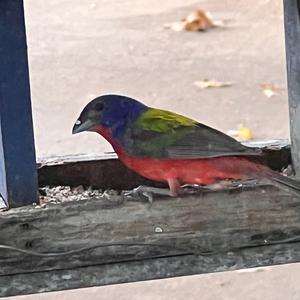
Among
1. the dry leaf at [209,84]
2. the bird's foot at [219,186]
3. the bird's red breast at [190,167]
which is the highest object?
the bird's red breast at [190,167]

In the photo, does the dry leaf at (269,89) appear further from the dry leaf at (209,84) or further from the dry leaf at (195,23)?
the dry leaf at (195,23)

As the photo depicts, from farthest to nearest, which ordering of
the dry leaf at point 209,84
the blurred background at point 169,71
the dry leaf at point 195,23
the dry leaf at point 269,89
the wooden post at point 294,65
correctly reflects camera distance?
1. the dry leaf at point 195,23
2. the dry leaf at point 209,84
3. the dry leaf at point 269,89
4. the blurred background at point 169,71
5. the wooden post at point 294,65

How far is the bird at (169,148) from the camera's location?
167cm

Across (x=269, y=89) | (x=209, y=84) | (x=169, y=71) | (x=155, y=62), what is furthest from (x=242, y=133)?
(x=155, y=62)

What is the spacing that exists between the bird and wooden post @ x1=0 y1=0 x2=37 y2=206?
10 cm

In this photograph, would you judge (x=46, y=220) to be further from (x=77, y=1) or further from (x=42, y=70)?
(x=77, y=1)

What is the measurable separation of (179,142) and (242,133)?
2994mm

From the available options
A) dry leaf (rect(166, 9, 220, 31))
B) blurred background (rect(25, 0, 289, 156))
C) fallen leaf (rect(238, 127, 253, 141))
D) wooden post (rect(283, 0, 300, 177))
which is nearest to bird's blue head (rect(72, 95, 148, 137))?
wooden post (rect(283, 0, 300, 177))

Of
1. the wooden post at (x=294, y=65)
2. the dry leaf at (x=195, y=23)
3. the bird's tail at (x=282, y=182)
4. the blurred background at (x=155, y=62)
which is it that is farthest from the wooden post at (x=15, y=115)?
the dry leaf at (x=195, y=23)

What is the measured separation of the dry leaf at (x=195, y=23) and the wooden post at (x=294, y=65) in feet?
14.1

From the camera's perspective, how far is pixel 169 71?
5.48 meters

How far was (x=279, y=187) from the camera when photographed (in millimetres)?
1680

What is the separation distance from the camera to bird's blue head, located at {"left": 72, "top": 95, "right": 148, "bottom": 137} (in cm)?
167

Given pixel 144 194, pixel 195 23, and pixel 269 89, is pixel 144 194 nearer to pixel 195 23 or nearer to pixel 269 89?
pixel 269 89
